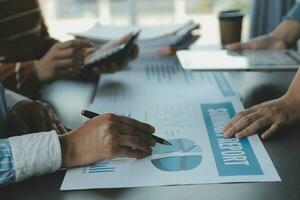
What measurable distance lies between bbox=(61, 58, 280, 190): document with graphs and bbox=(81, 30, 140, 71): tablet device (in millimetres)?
97

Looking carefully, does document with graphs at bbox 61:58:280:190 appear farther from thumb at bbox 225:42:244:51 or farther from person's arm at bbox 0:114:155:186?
thumb at bbox 225:42:244:51

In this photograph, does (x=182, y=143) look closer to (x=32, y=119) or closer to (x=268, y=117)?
(x=268, y=117)

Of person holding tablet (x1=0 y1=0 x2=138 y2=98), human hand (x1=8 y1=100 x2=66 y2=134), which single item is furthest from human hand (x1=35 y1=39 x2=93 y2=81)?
human hand (x1=8 y1=100 x2=66 y2=134)

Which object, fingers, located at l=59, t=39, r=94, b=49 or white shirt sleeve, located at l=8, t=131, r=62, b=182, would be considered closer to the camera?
white shirt sleeve, located at l=8, t=131, r=62, b=182

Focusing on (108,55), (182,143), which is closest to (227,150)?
(182,143)

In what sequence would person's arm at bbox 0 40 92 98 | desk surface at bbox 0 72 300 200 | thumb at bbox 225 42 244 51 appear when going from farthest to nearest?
thumb at bbox 225 42 244 51 < person's arm at bbox 0 40 92 98 < desk surface at bbox 0 72 300 200

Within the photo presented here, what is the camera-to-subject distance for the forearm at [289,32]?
4.98 ft

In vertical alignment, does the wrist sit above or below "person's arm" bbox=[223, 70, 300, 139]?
above

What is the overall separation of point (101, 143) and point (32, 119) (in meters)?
0.28

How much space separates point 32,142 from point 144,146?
188 mm

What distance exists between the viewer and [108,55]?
1.30 meters

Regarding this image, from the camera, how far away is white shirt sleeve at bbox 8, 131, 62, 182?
2.49ft

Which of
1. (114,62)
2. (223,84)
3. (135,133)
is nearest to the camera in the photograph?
(135,133)

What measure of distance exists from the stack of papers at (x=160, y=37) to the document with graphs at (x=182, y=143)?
0.25 meters
